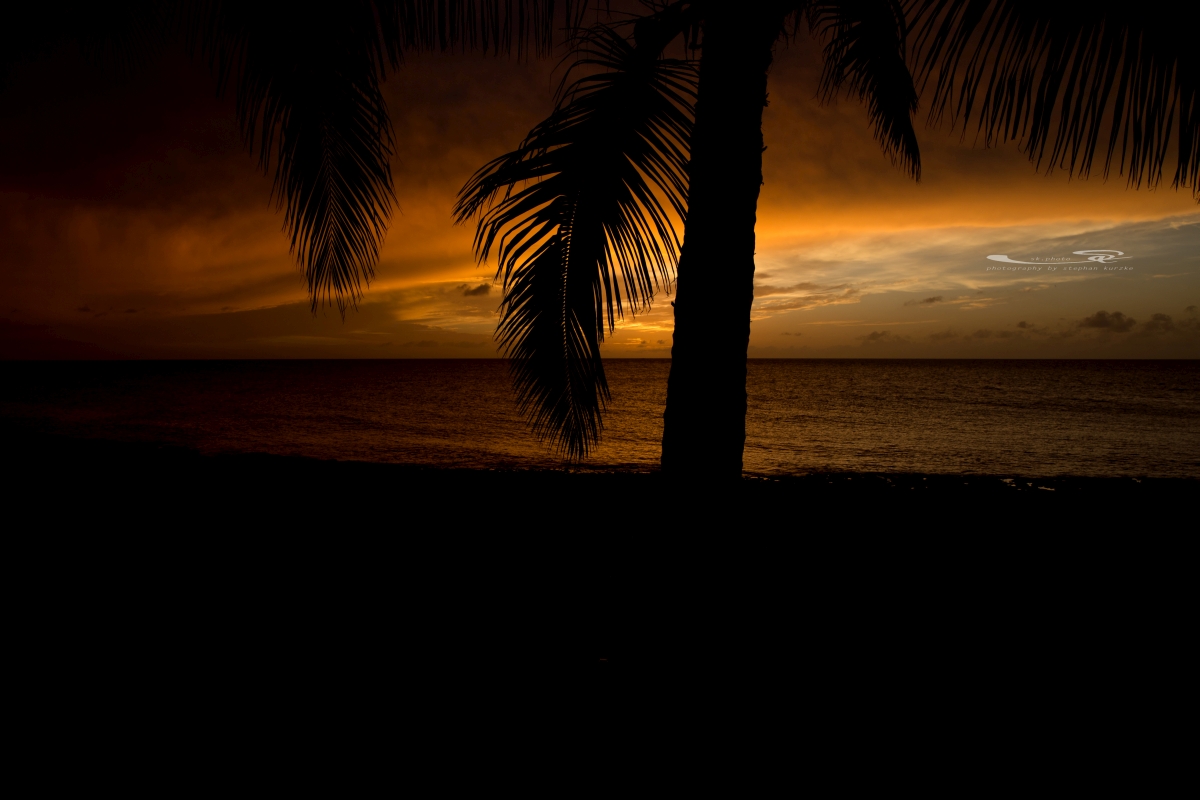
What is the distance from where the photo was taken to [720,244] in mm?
2740

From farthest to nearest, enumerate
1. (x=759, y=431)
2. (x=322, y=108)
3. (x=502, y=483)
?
(x=759, y=431)
(x=502, y=483)
(x=322, y=108)

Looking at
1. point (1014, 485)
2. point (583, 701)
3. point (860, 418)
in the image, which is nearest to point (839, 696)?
point (583, 701)

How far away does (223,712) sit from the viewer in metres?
2.74

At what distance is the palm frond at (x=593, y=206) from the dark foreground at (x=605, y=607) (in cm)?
116

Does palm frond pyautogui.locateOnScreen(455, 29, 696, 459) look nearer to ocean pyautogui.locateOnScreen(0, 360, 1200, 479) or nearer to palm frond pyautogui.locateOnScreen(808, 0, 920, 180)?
palm frond pyautogui.locateOnScreen(808, 0, 920, 180)

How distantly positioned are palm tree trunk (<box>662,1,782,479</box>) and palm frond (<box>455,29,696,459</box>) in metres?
0.51

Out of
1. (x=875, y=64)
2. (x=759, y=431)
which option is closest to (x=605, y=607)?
(x=875, y=64)

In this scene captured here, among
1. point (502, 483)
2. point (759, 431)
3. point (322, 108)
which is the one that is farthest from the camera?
point (759, 431)

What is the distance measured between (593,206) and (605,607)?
260 centimetres

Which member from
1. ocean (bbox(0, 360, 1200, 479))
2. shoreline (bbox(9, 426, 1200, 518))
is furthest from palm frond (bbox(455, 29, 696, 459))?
ocean (bbox(0, 360, 1200, 479))

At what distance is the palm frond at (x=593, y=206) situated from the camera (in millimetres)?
3400

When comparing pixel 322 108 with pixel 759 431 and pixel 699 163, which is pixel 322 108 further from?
pixel 759 431

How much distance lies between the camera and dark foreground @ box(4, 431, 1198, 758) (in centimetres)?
288

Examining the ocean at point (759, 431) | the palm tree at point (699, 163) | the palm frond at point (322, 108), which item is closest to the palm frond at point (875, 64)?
the palm tree at point (699, 163)
